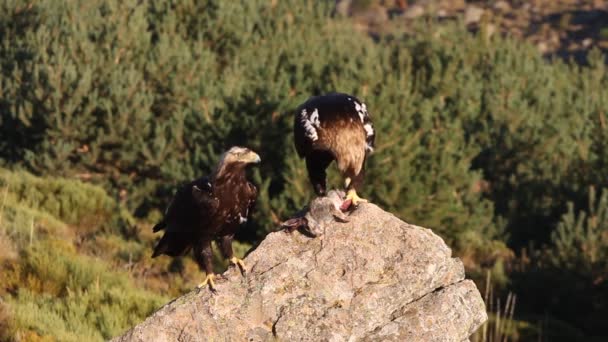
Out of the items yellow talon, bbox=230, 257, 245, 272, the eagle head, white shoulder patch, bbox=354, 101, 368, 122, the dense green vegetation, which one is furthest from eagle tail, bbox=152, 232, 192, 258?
the dense green vegetation

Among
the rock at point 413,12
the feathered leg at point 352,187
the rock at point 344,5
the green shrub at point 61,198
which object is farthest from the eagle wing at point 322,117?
the rock at point 344,5

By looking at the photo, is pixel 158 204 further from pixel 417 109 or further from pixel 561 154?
pixel 561 154

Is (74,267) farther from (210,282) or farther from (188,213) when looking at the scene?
(210,282)

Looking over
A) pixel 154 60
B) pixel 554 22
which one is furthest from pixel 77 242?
pixel 554 22

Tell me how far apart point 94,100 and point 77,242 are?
5.39 m

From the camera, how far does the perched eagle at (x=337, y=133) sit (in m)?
7.88

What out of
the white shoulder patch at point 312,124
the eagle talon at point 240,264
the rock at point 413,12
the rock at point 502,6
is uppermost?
the white shoulder patch at point 312,124

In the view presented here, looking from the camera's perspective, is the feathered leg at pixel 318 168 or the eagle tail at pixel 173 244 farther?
the feathered leg at pixel 318 168

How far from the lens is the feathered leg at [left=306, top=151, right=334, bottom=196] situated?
8156 millimetres

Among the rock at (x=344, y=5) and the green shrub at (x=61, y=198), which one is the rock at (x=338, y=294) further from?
the rock at (x=344, y=5)

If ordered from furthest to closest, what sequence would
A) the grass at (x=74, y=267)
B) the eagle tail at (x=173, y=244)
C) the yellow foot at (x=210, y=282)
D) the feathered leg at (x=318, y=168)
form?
the grass at (x=74, y=267), the feathered leg at (x=318, y=168), the eagle tail at (x=173, y=244), the yellow foot at (x=210, y=282)

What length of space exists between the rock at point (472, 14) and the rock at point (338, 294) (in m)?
50.7

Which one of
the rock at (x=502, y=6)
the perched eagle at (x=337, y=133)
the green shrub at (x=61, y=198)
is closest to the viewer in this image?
the perched eagle at (x=337, y=133)

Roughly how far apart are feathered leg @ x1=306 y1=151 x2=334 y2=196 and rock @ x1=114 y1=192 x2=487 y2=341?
133cm
